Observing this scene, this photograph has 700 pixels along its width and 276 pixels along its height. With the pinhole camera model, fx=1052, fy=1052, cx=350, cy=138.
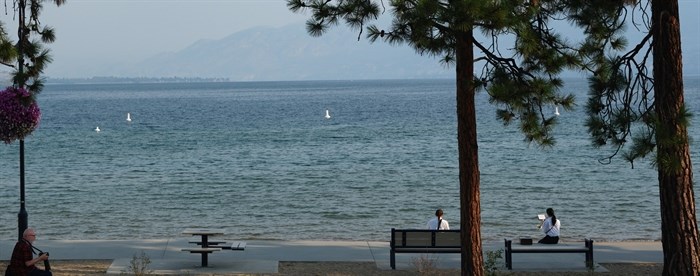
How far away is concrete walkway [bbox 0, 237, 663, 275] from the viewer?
52.3 ft

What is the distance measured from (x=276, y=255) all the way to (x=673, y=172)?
22.8 feet

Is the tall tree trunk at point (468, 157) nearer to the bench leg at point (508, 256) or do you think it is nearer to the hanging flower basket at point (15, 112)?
the bench leg at point (508, 256)

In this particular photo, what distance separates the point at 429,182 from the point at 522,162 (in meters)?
9.30

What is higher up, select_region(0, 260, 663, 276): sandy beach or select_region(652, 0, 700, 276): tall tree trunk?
select_region(652, 0, 700, 276): tall tree trunk

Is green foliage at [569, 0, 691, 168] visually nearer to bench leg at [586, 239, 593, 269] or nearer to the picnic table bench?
bench leg at [586, 239, 593, 269]

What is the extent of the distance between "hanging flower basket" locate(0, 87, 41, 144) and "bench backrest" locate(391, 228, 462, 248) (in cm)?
553

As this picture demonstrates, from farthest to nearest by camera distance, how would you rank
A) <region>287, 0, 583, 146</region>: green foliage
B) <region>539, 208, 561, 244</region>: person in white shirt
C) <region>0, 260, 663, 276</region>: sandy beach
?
<region>539, 208, 561, 244</region>: person in white shirt, <region>0, 260, 663, 276</region>: sandy beach, <region>287, 0, 583, 146</region>: green foliage

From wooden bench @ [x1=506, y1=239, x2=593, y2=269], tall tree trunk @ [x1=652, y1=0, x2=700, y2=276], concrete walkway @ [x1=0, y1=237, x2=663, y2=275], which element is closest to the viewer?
tall tree trunk @ [x1=652, y1=0, x2=700, y2=276]

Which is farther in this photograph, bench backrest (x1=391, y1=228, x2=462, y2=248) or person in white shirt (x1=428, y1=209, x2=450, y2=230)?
person in white shirt (x1=428, y1=209, x2=450, y2=230)

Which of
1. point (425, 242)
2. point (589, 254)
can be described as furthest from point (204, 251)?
point (589, 254)

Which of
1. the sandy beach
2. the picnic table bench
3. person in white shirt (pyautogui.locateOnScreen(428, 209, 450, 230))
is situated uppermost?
person in white shirt (pyautogui.locateOnScreen(428, 209, 450, 230))

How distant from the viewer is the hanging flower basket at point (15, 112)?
1461 centimetres

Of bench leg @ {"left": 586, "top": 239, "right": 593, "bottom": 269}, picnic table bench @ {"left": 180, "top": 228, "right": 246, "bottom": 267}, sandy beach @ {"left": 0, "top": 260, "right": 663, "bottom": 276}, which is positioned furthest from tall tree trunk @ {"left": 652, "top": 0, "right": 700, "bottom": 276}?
picnic table bench @ {"left": 180, "top": 228, "right": 246, "bottom": 267}

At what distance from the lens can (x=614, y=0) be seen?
13.7 meters
